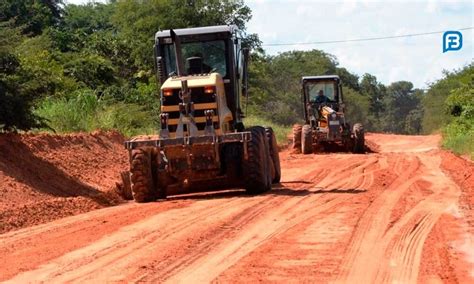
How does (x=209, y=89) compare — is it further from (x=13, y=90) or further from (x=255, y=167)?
(x=13, y=90)

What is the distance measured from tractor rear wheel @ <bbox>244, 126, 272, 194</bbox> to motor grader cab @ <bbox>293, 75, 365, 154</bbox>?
15.1 meters

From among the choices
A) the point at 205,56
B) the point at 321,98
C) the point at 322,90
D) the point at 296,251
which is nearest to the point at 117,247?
the point at 296,251

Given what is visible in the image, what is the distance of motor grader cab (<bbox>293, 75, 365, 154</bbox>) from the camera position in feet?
102

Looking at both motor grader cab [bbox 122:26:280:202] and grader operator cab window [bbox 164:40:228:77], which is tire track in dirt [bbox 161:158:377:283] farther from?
grader operator cab window [bbox 164:40:228:77]

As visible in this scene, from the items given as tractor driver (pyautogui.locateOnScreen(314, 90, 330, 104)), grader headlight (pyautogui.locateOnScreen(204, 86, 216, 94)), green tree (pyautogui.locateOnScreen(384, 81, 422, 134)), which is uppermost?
grader headlight (pyautogui.locateOnScreen(204, 86, 216, 94))

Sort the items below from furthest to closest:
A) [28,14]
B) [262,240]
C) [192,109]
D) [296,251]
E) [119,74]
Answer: [28,14], [119,74], [192,109], [262,240], [296,251]

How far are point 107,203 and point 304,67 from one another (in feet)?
254

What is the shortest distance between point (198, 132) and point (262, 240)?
5762 millimetres

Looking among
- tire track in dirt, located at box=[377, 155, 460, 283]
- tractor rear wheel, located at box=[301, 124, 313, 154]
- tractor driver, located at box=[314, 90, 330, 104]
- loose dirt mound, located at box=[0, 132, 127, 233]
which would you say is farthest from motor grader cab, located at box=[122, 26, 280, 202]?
tractor driver, located at box=[314, 90, 330, 104]

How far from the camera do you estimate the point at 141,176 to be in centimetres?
1536

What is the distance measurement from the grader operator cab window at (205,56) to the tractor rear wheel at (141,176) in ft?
6.92

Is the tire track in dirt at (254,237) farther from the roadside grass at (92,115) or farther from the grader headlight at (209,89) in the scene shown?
the roadside grass at (92,115)

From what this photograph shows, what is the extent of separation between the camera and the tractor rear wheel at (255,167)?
15.4 metres

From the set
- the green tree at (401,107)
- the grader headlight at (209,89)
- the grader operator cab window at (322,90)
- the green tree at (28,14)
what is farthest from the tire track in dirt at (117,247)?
the green tree at (401,107)
